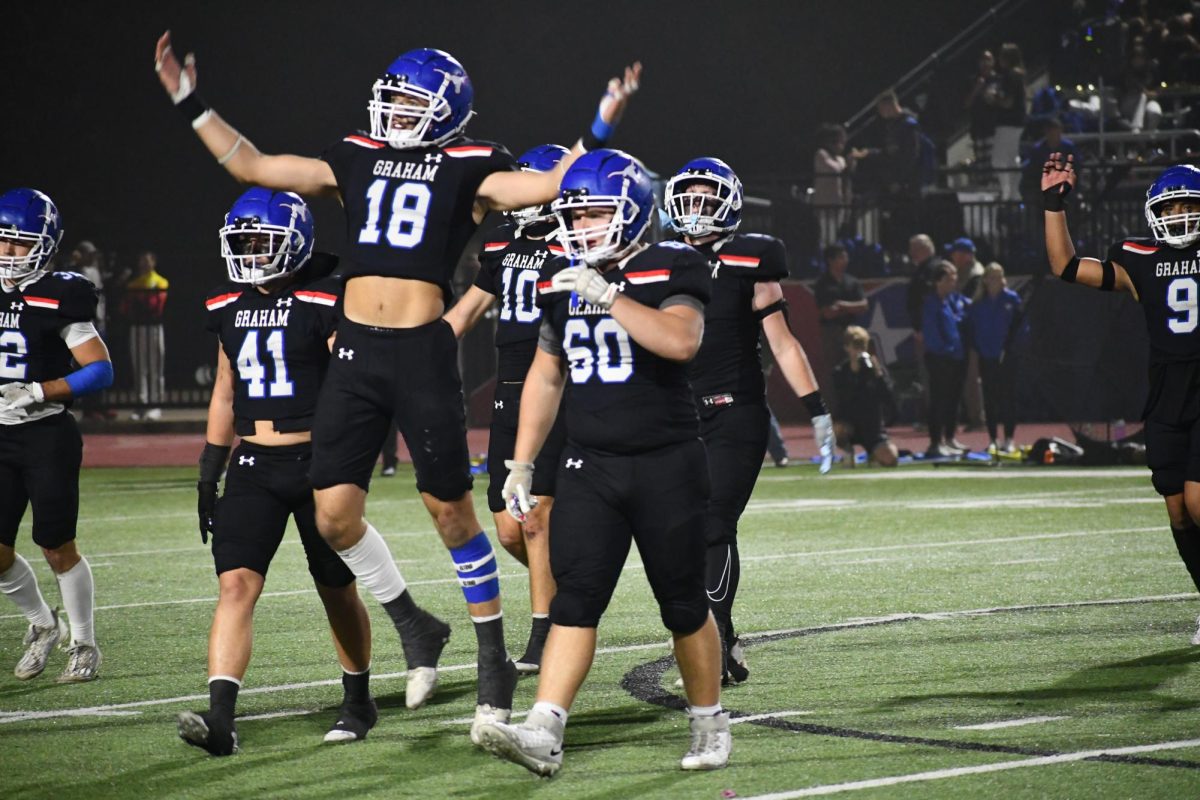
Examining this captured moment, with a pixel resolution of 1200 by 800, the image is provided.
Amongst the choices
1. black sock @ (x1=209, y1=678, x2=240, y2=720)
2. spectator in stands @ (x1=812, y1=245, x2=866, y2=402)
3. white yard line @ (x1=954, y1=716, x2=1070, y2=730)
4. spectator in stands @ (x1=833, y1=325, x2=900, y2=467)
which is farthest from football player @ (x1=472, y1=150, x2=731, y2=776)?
spectator in stands @ (x1=812, y1=245, x2=866, y2=402)

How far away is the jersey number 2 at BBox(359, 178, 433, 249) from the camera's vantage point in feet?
18.0

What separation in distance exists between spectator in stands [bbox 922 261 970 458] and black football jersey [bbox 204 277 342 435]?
1178 cm

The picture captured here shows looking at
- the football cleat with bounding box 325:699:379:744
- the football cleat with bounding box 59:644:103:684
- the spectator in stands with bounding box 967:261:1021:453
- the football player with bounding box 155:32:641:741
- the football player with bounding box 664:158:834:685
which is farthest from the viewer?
the spectator in stands with bounding box 967:261:1021:453

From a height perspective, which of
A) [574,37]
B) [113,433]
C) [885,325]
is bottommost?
[113,433]

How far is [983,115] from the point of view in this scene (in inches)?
864

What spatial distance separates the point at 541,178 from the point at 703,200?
3.40 feet

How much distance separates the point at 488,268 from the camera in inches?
272

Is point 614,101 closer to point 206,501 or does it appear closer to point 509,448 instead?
point 509,448

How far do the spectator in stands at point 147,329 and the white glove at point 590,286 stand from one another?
1757cm

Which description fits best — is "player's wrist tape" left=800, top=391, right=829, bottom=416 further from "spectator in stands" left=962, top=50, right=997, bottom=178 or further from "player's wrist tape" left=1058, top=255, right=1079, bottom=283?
"spectator in stands" left=962, top=50, right=997, bottom=178

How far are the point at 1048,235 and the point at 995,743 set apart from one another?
3.03 meters

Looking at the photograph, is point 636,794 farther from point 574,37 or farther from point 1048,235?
point 574,37

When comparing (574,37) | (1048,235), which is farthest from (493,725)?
(574,37)

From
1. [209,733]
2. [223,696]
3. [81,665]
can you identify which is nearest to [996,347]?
[81,665]
